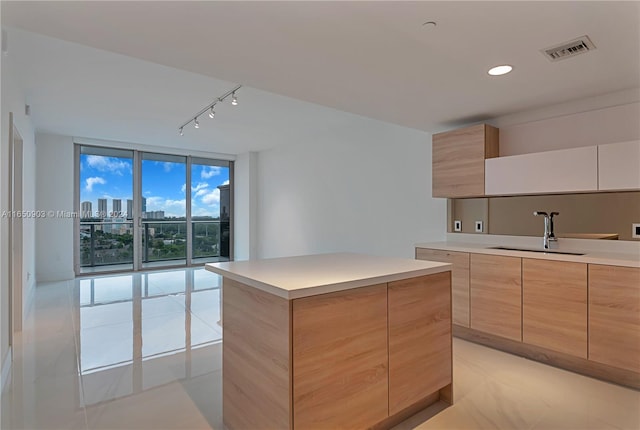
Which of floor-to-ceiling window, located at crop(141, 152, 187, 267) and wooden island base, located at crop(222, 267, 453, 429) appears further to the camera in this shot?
floor-to-ceiling window, located at crop(141, 152, 187, 267)

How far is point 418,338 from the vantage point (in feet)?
6.82

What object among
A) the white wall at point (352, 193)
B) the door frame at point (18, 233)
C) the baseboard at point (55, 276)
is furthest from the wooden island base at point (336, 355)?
the baseboard at point (55, 276)

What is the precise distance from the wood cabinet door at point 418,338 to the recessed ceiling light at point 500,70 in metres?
1.51

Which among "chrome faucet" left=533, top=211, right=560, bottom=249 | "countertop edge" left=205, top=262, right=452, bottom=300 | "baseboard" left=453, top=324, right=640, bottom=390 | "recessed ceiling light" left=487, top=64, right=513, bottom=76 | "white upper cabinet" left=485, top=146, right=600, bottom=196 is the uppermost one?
"recessed ceiling light" left=487, top=64, right=513, bottom=76

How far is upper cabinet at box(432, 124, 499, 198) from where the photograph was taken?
3518 millimetres

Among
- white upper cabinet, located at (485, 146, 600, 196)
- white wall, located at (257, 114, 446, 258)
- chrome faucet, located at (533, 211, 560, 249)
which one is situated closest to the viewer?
white upper cabinet, located at (485, 146, 600, 196)

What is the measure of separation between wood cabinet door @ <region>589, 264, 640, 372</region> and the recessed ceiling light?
5.19 feet

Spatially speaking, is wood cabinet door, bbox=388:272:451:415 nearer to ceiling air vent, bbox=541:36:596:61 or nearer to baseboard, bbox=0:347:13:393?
ceiling air vent, bbox=541:36:596:61

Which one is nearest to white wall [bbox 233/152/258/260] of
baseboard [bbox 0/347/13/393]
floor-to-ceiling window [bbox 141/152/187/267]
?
floor-to-ceiling window [bbox 141/152/187/267]

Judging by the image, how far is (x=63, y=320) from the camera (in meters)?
4.01

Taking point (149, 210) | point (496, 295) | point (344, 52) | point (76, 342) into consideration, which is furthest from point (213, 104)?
point (149, 210)

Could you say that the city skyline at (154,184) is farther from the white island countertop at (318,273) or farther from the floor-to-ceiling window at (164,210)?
the white island countertop at (318,273)

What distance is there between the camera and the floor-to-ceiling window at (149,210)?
6.94m

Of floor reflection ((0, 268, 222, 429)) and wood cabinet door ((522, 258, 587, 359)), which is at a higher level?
wood cabinet door ((522, 258, 587, 359))
